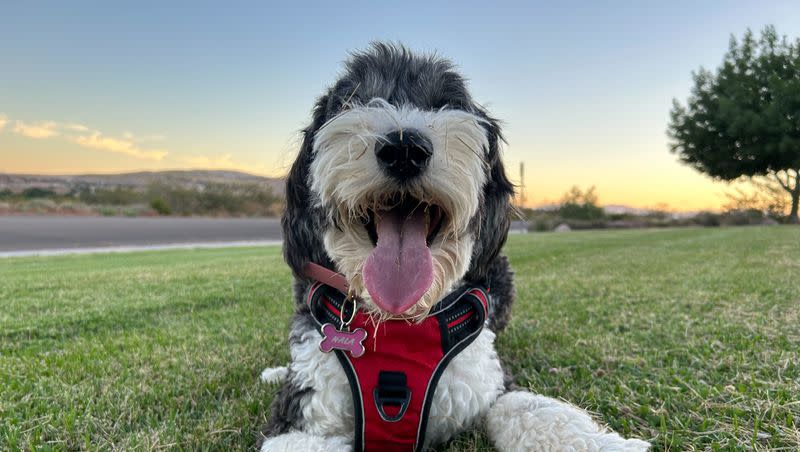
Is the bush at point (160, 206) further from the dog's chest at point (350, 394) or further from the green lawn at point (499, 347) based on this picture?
A: the dog's chest at point (350, 394)

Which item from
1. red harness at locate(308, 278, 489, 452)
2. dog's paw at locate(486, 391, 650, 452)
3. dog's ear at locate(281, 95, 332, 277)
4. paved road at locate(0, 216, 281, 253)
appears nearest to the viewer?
dog's paw at locate(486, 391, 650, 452)

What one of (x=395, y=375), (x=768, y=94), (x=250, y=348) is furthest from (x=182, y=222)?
(x=768, y=94)

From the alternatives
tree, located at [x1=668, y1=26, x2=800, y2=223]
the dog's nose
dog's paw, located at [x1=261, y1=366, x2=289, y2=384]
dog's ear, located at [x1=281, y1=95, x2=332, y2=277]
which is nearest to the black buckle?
dog's ear, located at [x1=281, y1=95, x2=332, y2=277]

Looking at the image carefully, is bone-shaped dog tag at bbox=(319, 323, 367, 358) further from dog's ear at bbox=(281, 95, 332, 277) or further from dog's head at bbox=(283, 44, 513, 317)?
dog's ear at bbox=(281, 95, 332, 277)

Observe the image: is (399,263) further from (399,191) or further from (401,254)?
(399,191)

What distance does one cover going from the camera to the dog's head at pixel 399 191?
2254 millimetres

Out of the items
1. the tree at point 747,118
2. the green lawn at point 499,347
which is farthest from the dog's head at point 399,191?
the tree at point 747,118

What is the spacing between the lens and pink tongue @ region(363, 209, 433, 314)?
233 cm

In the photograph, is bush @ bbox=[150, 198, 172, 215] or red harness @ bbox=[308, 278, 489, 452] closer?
red harness @ bbox=[308, 278, 489, 452]

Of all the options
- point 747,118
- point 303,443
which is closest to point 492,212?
point 303,443

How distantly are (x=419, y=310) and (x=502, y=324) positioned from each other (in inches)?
70.3

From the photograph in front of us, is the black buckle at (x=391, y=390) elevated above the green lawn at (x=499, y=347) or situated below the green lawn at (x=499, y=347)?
above

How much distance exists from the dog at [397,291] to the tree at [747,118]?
139ft

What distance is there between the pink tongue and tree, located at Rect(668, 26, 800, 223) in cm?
4275
